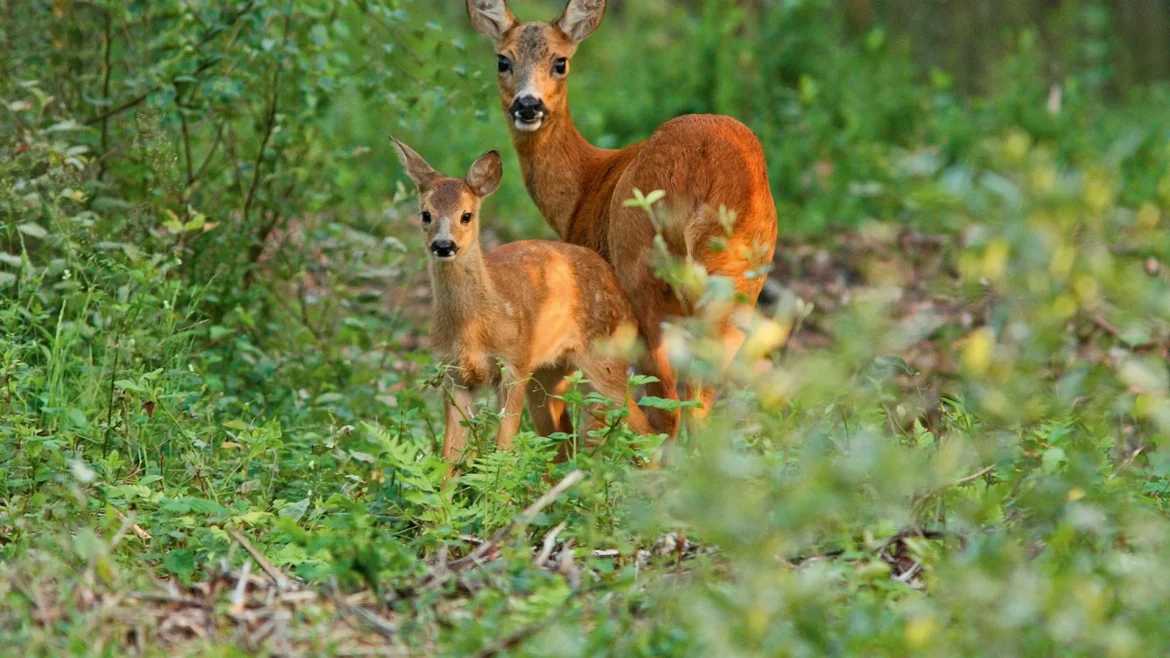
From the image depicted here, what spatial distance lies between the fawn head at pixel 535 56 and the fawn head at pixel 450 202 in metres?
0.82

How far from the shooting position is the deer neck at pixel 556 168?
7102mm

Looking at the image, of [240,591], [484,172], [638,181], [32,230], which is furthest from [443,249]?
[240,591]

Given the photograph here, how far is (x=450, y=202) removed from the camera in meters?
5.89

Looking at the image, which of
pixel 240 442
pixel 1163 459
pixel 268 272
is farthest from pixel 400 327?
pixel 1163 459

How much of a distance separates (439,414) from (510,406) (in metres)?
1.16

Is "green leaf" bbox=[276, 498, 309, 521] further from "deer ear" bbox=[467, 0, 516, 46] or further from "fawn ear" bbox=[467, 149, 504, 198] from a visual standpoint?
"deer ear" bbox=[467, 0, 516, 46]

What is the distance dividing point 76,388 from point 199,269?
1267 millimetres

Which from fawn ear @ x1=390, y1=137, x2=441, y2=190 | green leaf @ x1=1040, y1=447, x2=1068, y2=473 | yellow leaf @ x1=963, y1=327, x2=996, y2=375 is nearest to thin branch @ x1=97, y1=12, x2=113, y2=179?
fawn ear @ x1=390, y1=137, x2=441, y2=190

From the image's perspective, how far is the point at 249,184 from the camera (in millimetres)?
7578

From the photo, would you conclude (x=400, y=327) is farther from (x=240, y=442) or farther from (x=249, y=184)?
(x=240, y=442)

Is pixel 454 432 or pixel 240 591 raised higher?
pixel 240 591

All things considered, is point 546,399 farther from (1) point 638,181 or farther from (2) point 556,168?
(2) point 556,168

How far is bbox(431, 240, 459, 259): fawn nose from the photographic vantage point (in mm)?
5691

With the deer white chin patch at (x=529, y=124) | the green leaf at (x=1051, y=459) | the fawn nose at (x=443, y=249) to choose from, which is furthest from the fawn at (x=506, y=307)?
the green leaf at (x=1051, y=459)
